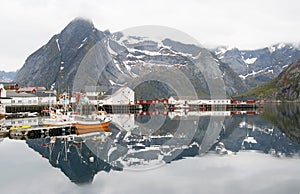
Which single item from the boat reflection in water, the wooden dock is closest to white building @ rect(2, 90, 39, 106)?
the wooden dock

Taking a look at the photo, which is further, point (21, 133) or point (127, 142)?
point (21, 133)

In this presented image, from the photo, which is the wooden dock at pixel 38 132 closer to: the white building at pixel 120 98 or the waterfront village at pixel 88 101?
the waterfront village at pixel 88 101

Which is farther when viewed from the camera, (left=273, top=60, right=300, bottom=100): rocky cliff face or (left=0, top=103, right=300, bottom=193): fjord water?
(left=273, top=60, right=300, bottom=100): rocky cliff face

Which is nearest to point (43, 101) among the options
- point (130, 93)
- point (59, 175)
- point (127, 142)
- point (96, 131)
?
point (130, 93)

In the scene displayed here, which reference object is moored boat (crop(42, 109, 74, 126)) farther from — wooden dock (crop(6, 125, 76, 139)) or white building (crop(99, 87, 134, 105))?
white building (crop(99, 87, 134, 105))

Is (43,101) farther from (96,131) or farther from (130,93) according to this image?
(96,131)

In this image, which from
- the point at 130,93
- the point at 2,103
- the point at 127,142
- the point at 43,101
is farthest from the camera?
the point at 130,93

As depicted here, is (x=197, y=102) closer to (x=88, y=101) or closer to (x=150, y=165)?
(x=88, y=101)
